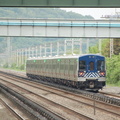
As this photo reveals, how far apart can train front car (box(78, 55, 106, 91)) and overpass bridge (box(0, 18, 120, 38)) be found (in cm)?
610

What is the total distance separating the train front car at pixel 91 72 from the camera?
26.9m

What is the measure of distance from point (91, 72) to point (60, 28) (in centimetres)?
797

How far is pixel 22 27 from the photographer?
33781mm

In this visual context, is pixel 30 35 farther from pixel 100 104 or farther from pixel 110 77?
pixel 100 104

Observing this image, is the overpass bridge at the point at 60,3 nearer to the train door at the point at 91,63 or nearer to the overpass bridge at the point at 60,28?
the train door at the point at 91,63

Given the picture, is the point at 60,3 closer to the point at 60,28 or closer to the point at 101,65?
the point at 101,65

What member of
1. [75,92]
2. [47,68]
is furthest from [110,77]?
[75,92]

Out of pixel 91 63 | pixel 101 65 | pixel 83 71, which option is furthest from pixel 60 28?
pixel 83 71

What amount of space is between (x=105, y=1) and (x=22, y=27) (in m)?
14.2

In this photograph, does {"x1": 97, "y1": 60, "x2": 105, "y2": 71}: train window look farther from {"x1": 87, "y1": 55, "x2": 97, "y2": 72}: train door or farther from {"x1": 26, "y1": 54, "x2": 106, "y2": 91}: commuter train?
{"x1": 87, "y1": 55, "x2": 97, "y2": 72}: train door

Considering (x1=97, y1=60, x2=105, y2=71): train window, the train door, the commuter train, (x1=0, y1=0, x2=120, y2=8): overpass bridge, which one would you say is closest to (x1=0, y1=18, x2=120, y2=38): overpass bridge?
the commuter train

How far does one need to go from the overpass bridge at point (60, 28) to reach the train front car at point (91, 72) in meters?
6.10

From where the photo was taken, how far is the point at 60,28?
110 ft

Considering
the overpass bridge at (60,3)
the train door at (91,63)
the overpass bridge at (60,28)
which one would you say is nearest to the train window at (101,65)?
the train door at (91,63)
